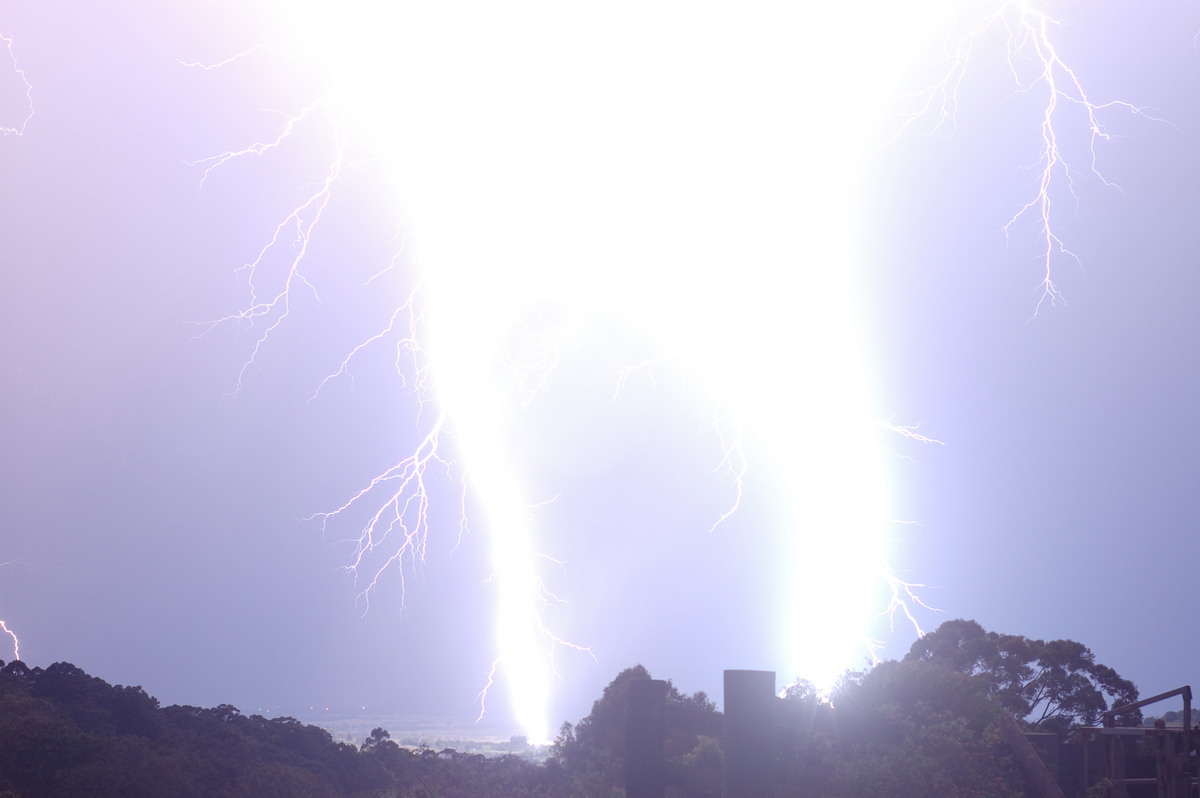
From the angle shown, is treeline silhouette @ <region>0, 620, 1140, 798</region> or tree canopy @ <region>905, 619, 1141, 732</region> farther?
tree canopy @ <region>905, 619, 1141, 732</region>

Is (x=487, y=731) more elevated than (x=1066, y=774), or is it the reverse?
(x=1066, y=774)

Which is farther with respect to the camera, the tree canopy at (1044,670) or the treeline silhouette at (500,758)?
the tree canopy at (1044,670)

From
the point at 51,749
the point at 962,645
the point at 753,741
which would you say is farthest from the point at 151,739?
the point at 962,645

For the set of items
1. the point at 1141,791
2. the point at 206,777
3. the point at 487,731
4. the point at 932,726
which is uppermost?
the point at 932,726

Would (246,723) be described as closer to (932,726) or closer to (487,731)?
(932,726)

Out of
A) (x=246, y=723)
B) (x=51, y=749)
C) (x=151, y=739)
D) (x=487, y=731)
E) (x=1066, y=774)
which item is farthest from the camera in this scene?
(x=487, y=731)

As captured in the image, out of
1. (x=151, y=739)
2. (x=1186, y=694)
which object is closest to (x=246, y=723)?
(x=151, y=739)

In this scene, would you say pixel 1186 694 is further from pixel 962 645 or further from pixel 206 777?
pixel 962 645

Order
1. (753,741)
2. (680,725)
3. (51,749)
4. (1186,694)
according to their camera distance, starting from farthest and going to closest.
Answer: (51,749) < (1186,694) < (680,725) < (753,741)

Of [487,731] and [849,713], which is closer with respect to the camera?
[849,713]
